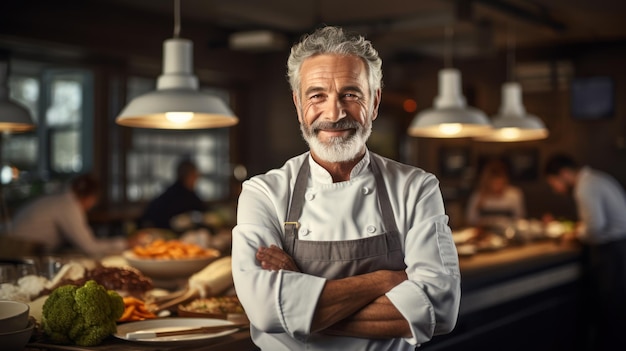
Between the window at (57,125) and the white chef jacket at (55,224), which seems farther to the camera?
the window at (57,125)

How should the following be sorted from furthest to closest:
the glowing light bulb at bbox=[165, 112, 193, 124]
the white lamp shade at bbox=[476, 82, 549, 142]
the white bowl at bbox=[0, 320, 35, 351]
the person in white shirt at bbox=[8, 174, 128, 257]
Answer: the white lamp shade at bbox=[476, 82, 549, 142]
the person in white shirt at bbox=[8, 174, 128, 257]
the glowing light bulb at bbox=[165, 112, 193, 124]
the white bowl at bbox=[0, 320, 35, 351]

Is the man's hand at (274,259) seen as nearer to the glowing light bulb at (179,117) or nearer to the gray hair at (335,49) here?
the gray hair at (335,49)

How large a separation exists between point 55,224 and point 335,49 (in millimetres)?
3963

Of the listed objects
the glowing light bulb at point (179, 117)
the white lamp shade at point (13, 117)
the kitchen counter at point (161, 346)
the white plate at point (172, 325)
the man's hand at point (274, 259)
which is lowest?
the kitchen counter at point (161, 346)

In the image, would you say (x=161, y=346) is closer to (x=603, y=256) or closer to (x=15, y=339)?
A: (x=15, y=339)

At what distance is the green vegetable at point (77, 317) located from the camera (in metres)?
2.34

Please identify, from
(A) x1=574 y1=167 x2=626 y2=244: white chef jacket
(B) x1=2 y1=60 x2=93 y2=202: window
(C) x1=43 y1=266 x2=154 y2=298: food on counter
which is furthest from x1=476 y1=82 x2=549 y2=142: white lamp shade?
(B) x1=2 y1=60 x2=93 y2=202: window

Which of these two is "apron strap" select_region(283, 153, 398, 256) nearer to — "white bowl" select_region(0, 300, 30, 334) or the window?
"white bowl" select_region(0, 300, 30, 334)

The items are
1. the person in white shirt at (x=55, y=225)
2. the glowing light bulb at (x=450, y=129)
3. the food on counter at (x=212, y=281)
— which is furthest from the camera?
the person in white shirt at (x=55, y=225)

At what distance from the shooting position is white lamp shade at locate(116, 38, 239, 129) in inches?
123

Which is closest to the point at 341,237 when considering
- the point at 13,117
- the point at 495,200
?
the point at 13,117

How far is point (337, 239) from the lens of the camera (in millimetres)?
2193

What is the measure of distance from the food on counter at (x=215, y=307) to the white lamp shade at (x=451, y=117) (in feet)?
7.53

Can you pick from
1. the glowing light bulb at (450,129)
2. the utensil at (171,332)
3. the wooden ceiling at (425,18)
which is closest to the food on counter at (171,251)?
the utensil at (171,332)
